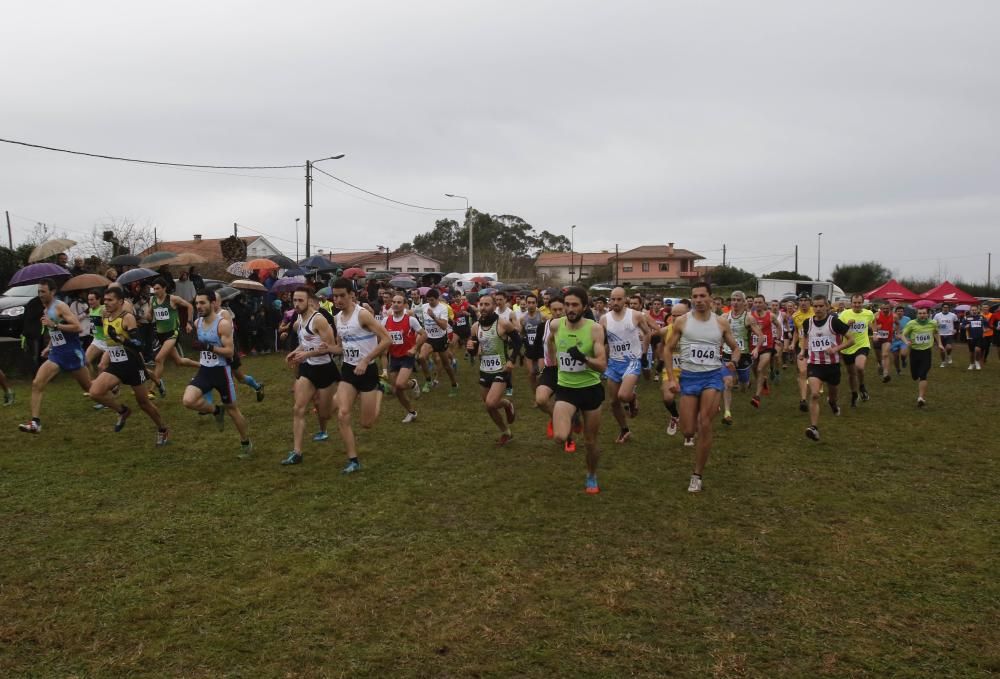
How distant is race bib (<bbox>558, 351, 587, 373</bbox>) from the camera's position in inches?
273

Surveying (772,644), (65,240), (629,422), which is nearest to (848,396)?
(629,422)

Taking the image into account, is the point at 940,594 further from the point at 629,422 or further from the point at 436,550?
the point at 629,422

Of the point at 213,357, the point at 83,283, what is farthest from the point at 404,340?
the point at 83,283

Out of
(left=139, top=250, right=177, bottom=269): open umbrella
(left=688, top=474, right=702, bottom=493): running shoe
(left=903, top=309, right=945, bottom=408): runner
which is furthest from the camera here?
(left=139, top=250, right=177, bottom=269): open umbrella

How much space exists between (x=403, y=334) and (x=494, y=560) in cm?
600

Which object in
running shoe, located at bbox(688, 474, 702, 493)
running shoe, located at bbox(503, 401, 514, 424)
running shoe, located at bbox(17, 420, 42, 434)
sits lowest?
running shoe, located at bbox(688, 474, 702, 493)

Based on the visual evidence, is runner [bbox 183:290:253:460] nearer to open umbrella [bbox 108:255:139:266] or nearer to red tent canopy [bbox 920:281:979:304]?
open umbrella [bbox 108:255:139:266]

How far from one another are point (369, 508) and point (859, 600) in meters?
4.12

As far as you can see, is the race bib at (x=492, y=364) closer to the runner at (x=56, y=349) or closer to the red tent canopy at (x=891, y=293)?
the runner at (x=56, y=349)

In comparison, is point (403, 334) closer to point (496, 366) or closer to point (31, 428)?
point (496, 366)

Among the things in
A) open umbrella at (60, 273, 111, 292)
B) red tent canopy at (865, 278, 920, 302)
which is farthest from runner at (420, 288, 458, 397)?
red tent canopy at (865, 278, 920, 302)

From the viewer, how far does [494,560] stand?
215 inches

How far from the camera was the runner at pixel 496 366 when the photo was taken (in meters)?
9.12

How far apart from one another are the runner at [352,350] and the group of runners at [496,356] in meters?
0.02
